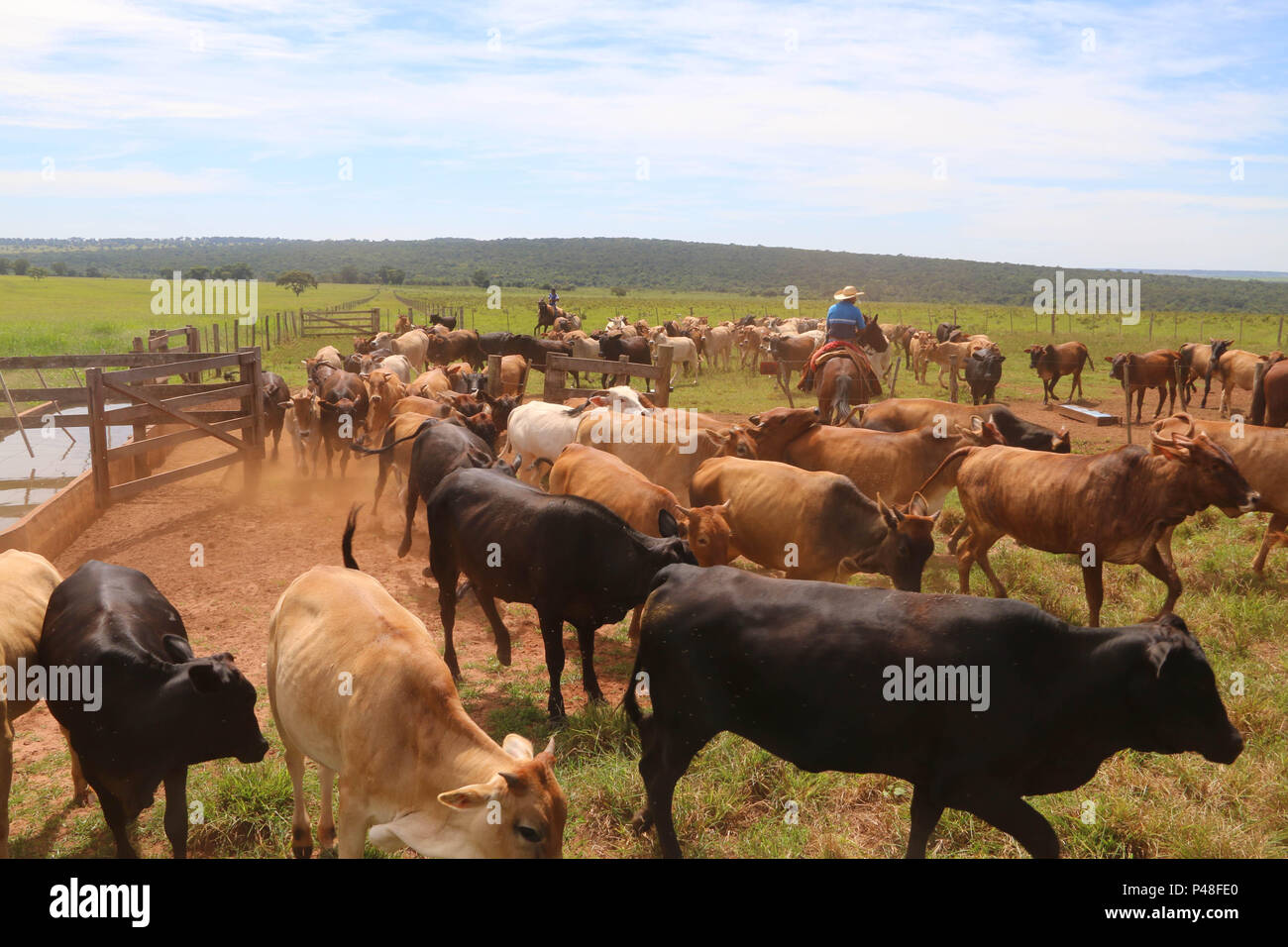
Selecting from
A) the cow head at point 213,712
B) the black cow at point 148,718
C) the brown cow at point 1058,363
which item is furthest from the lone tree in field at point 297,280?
the cow head at point 213,712

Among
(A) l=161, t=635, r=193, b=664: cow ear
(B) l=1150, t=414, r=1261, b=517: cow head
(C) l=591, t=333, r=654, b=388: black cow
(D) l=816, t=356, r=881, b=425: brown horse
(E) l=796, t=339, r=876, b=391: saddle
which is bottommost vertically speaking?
(A) l=161, t=635, r=193, b=664: cow ear

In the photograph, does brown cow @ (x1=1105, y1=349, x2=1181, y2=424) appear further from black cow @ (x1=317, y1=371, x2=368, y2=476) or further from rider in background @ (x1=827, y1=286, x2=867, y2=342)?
black cow @ (x1=317, y1=371, x2=368, y2=476)

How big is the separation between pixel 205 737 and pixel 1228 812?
18.7 ft

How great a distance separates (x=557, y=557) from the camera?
6871 millimetres

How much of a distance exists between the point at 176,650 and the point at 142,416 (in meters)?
9.28

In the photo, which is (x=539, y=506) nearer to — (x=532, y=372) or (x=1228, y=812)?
(x=1228, y=812)

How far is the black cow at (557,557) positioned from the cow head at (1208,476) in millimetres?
4401

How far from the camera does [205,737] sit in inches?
184

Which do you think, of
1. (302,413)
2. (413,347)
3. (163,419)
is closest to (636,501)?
(302,413)

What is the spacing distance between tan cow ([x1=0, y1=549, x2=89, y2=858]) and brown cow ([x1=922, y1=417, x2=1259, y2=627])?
25.5ft

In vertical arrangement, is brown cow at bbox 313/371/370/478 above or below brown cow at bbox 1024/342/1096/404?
below

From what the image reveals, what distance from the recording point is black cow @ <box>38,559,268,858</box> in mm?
4633

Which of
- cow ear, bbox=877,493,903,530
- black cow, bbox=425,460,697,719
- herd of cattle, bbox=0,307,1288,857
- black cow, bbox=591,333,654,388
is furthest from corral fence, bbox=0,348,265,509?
black cow, bbox=591,333,654,388

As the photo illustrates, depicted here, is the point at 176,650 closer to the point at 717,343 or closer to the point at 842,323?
the point at 842,323
